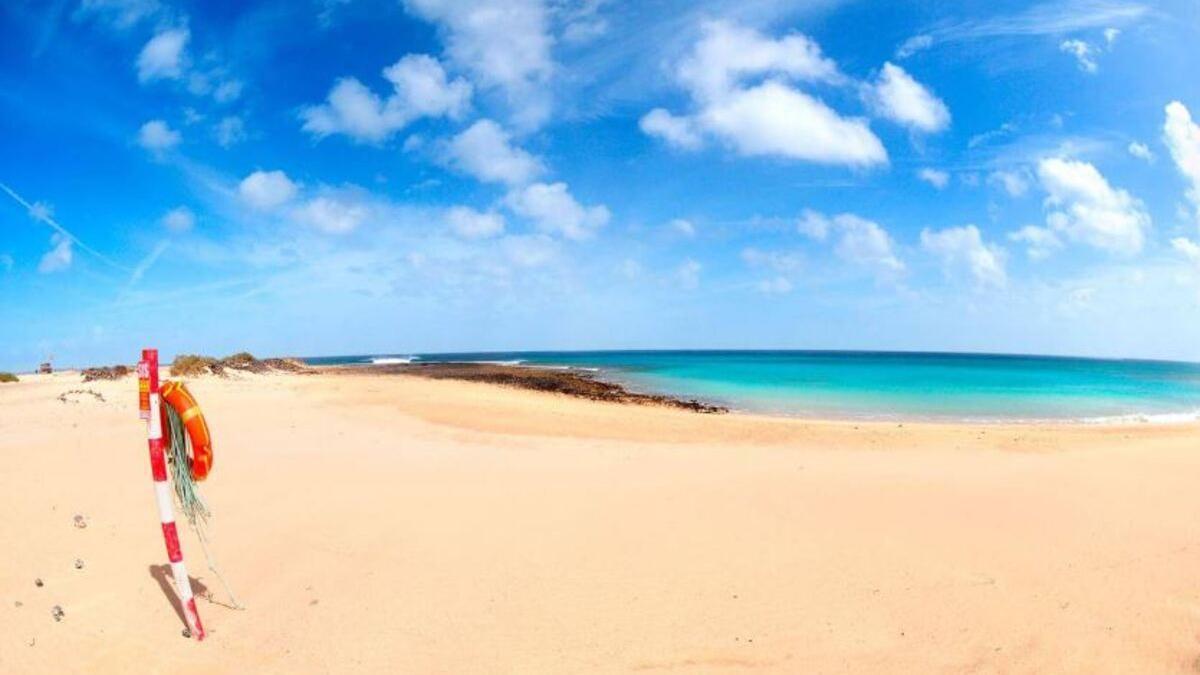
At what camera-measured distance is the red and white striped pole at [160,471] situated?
16.9 ft

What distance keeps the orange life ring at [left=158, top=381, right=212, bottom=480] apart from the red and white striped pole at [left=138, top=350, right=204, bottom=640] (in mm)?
161

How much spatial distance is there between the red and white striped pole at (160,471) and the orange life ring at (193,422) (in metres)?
0.16

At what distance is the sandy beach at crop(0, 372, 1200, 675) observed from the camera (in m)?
5.31

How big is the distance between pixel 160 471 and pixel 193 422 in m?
0.47

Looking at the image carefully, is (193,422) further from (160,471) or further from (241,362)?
(241,362)

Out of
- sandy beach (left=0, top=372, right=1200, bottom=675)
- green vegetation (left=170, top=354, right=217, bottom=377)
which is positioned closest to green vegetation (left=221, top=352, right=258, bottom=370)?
green vegetation (left=170, top=354, right=217, bottom=377)

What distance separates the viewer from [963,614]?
5.88 metres

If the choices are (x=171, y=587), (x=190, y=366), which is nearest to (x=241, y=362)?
(x=190, y=366)

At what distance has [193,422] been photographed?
5.46 metres

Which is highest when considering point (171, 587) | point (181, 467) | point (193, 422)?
point (193, 422)

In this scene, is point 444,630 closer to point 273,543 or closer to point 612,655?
point 612,655

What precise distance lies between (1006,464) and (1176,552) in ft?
17.5

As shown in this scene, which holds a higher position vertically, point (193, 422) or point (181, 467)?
point (193, 422)

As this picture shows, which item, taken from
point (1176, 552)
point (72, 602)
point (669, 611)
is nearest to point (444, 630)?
point (669, 611)
